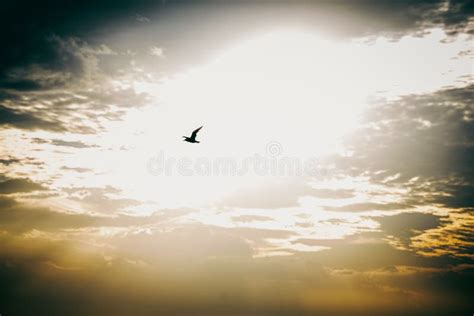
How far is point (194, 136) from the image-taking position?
90.7 ft
